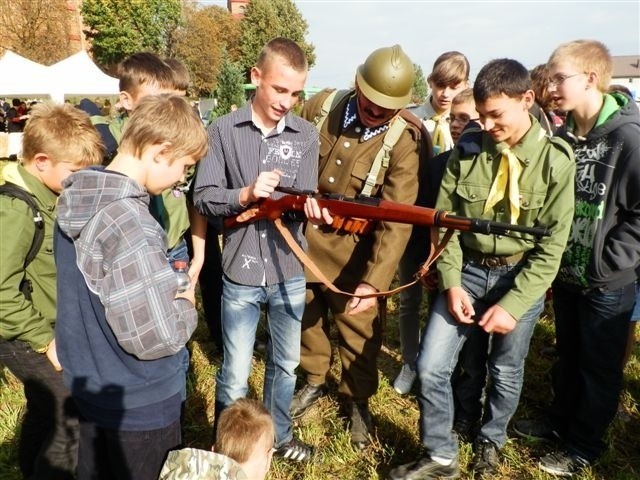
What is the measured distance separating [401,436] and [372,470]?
17.7 inches

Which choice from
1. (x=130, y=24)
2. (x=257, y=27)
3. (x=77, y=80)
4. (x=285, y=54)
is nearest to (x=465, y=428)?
(x=285, y=54)

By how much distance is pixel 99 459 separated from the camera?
214 centimetres

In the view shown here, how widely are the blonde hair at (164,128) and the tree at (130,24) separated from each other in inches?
2436

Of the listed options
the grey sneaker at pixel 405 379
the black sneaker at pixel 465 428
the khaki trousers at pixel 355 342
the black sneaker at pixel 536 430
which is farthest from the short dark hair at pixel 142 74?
the black sneaker at pixel 536 430

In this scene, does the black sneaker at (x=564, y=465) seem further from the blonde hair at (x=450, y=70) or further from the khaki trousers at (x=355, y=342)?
the blonde hair at (x=450, y=70)

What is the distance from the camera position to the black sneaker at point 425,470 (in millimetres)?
2916

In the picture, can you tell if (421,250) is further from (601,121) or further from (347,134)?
(601,121)

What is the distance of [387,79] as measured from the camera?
287cm

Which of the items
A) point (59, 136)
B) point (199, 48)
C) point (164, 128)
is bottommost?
point (59, 136)

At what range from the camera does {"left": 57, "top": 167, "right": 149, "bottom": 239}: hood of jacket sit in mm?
1761

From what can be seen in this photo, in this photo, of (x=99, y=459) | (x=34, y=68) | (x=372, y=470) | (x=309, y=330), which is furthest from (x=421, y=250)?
(x=34, y=68)

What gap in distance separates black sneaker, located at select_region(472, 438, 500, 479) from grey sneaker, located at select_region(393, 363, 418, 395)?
3.33 ft

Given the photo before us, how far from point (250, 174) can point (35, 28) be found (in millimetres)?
43250

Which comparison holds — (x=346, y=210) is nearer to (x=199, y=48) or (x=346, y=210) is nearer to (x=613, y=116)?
(x=613, y=116)
